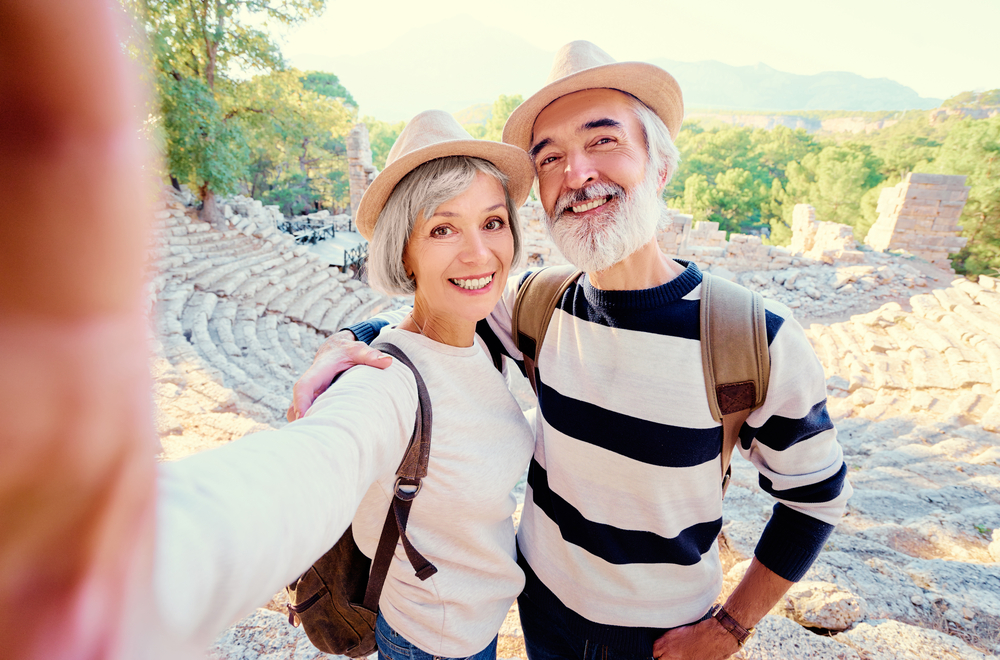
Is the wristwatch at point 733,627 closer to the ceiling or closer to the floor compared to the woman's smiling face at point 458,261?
closer to the floor

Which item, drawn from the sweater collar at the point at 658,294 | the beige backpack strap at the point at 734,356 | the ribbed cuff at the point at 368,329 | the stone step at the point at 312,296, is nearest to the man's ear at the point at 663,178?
the sweater collar at the point at 658,294

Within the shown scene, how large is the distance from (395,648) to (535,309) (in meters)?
1.29

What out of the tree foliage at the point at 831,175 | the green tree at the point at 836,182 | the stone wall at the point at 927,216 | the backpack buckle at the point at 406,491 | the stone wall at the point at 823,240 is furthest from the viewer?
the green tree at the point at 836,182

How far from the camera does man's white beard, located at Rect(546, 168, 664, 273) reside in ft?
5.28

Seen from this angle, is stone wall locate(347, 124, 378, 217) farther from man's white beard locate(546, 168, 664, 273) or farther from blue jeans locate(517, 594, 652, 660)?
blue jeans locate(517, 594, 652, 660)

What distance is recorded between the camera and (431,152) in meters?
1.49

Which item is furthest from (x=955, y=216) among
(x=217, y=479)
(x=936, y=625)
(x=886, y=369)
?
(x=217, y=479)

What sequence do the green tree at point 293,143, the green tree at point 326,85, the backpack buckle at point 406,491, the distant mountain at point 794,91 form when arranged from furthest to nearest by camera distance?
1. the distant mountain at point 794,91
2. the green tree at point 326,85
3. the green tree at point 293,143
4. the backpack buckle at point 406,491

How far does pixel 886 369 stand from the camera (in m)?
7.62

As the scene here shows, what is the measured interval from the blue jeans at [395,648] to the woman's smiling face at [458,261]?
3.16 feet

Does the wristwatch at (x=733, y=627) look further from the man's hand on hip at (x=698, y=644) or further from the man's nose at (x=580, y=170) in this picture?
the man's nose at (x=580, y=170)

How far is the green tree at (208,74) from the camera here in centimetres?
1060

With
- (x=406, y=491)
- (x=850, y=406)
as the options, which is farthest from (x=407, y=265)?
(x=850, y=406)

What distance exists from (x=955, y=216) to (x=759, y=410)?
17187 mm
